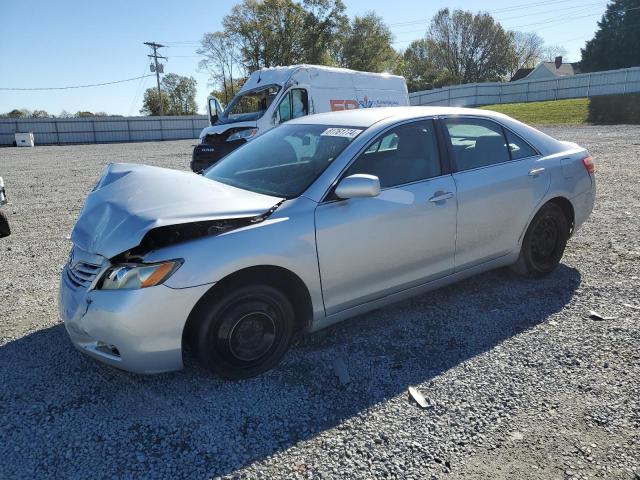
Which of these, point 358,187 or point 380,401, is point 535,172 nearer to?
point 358,187

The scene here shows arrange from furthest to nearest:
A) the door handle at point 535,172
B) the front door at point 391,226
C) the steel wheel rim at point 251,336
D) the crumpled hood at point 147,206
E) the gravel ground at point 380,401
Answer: the door handle at point 535,172 < the front door at point 391,226 < the steel wheel rim at point 251,336 < the crumpled hood at point 147,206 < the gravel ground at point 380,401

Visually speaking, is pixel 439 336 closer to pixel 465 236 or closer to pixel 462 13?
pixel 465 236

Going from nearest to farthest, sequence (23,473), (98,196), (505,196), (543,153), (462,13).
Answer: (23,473), (98,196), (505,196), (543,153), (462,13)

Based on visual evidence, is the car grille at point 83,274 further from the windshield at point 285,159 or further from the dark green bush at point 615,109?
the dark green bush at point 615,109

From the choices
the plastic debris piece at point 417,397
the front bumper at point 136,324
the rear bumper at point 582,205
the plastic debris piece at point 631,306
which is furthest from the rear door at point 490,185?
the front bumper at point 136,324

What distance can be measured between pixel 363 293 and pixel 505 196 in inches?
61.8

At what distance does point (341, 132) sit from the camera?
142 inches

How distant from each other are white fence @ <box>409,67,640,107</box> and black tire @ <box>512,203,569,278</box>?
119ft

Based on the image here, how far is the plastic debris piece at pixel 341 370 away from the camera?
9.82 ft

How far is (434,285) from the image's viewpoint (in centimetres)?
375

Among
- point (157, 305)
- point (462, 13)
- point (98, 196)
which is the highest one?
Result: point (462, 13)

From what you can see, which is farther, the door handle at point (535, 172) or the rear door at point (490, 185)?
the door handle at point (535, 172)

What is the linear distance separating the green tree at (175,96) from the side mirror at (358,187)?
76.7m

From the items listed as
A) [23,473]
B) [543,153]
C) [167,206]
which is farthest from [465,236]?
[23,473]
